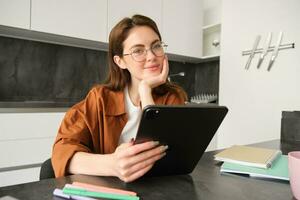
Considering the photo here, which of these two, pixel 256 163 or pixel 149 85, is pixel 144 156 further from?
pixel 149 85

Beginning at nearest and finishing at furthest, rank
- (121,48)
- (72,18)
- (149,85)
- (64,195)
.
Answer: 1. (64,195)
2. (149,85)
3. (121,48)
4. (72,18)

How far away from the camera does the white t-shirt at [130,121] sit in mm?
949

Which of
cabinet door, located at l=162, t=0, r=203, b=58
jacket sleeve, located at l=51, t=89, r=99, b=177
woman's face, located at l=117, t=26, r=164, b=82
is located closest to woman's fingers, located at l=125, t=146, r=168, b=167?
jacket sleeve, located at l=51, t=89, r=99, b=177

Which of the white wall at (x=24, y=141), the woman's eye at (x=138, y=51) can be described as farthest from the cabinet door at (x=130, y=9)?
the woman's eye at (x=138, y=51)

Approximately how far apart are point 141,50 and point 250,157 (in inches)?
20.0

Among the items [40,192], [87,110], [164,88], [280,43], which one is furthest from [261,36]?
[40,192]

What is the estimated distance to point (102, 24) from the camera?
89.7 inches

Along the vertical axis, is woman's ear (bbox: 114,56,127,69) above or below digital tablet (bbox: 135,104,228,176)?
above

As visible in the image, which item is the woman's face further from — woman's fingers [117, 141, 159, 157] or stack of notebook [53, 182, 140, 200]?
stack of notebook [53, 182, 140, 200]

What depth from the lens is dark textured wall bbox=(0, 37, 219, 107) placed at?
2.18 meters

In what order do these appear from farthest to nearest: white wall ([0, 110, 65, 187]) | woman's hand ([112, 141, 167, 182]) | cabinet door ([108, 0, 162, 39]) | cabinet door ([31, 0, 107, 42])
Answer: cabinet door ([108, 0, 162, 39]) → cabinet door ([31, 0, 107, 42]) → white wall ([0, 110, 65, 187]) → woman's hand ([112, 141, 167, 182])

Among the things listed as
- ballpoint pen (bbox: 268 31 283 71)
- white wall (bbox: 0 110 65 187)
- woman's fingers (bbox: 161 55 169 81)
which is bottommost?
white wall (bbox: 0 110 65 187)

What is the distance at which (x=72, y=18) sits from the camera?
Answer: 82.7 inches

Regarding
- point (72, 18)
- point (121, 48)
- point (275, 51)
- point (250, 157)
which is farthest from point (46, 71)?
point (250, 157)
